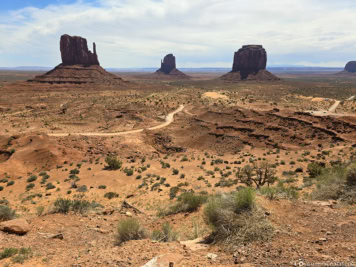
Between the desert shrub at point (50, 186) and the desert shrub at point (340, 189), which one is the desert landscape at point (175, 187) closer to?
the desert shrub at point (340, 189)

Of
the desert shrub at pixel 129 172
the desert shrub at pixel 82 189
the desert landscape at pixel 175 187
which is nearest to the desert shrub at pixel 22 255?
the desert landscape at pixel 175 187

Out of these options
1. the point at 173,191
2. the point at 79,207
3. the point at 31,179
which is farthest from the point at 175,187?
the point at 31,179

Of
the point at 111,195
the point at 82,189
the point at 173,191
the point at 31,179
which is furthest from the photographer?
the point at 31,179

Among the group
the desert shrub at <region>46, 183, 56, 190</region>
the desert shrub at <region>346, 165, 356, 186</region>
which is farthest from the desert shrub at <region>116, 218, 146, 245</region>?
the desert shrub at <region>46, 183, 56, 190</region>

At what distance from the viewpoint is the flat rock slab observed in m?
5.61

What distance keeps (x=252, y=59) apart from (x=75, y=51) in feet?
330

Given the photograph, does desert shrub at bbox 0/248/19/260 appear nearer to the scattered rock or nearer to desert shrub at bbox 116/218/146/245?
desert shrub at bbox 116/218/146/245

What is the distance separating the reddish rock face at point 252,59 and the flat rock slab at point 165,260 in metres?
153

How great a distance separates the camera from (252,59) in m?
148

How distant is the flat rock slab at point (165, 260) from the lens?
221 inches

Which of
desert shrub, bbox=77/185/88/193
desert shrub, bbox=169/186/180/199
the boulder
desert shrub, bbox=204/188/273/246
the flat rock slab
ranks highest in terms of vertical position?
desert shrub, bbox=204/188/273/246

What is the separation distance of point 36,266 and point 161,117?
4227 cm

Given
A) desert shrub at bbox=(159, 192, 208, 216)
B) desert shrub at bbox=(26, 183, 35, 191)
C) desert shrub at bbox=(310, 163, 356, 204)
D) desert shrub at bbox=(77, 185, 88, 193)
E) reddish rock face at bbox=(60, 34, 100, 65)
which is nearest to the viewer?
desert shrub at bbox=(310, 163, 356, 204)

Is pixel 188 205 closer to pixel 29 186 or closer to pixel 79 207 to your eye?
pixel 79 207
